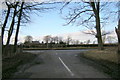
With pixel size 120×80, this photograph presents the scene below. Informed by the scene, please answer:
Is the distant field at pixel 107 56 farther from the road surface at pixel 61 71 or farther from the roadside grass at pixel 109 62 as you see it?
the road surface at pixel 61 71

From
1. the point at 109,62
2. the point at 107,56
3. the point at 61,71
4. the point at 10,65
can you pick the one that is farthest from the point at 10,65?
the point at 107,56

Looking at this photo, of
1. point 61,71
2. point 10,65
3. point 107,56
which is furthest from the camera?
point 107,56

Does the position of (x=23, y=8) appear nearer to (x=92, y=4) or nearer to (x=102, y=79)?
(x=92, y=4)

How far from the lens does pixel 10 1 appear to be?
65.8ft

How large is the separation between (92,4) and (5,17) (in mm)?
13342

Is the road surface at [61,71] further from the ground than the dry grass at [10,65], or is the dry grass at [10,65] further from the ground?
the dry grass at [10,65]

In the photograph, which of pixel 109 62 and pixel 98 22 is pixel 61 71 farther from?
pixel 98 22

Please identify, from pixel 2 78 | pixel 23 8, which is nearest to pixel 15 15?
pixel 23 8

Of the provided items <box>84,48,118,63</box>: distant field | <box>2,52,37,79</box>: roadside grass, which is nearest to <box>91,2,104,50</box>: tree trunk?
<box>84,48,118,63</box>: distant field

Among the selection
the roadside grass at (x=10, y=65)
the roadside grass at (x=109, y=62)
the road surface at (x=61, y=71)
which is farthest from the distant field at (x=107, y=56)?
the roadside grass at (x=10, y=65)

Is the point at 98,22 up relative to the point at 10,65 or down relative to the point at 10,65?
up

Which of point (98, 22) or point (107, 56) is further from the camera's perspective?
point (98, 22)

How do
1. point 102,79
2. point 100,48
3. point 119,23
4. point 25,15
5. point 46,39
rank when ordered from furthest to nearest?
point 46,39, point 100,48, point 25,15, point 119,23, point 102,79

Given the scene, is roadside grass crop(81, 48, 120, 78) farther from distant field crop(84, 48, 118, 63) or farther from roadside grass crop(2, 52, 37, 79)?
roadside grass crop(2, 52, 37, 79)
